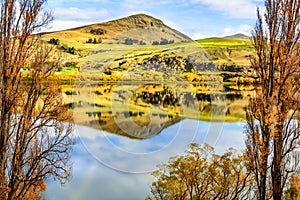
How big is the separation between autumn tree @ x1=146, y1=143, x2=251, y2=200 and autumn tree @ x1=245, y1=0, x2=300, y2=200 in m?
3.29

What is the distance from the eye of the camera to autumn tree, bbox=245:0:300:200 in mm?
9031

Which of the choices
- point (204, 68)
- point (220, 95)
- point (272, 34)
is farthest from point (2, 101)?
point (220, 95)

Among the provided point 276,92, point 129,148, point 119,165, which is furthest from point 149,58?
point 276,92

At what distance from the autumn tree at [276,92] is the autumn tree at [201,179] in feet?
10.8

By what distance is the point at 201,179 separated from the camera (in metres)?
13.1

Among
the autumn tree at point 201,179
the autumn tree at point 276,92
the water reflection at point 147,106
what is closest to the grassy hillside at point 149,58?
the autumn tree at point 276,92

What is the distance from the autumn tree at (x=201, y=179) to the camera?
12.8m

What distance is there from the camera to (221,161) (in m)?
14.0

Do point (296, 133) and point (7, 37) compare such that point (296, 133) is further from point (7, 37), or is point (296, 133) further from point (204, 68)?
point (204, 68)

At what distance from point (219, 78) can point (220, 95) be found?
13.5ft

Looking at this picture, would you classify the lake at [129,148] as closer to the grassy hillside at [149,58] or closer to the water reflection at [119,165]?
the water reflection at [119,165]

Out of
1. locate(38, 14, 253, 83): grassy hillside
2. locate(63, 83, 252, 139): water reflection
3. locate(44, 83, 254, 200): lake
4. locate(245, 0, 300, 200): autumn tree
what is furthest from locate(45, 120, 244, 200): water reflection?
locate(245, 0, 300, 200): autumn tree

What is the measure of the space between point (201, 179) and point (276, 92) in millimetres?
5257

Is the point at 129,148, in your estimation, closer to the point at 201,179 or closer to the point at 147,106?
the point at 201,179
